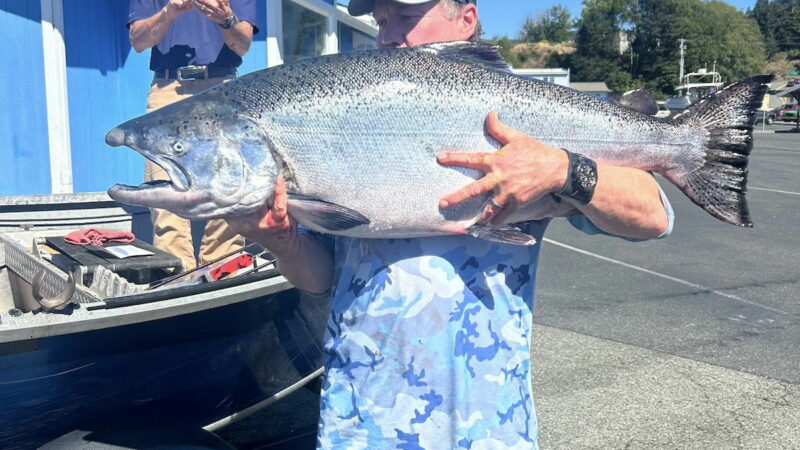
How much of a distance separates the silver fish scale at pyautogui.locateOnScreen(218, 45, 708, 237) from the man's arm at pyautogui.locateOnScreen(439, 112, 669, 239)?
0.13ft

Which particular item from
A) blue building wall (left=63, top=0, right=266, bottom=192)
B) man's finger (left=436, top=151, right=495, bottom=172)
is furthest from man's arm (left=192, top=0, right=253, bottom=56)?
blue building wall (left=63, top=0, right=266, bottom=192)

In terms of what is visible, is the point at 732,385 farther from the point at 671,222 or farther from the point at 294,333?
the point at 671,222

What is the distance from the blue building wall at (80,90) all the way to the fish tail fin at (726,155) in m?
6.04

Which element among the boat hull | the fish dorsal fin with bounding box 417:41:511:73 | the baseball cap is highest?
the baseball cap

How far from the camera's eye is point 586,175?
1.75 m

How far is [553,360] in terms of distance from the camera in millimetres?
5203

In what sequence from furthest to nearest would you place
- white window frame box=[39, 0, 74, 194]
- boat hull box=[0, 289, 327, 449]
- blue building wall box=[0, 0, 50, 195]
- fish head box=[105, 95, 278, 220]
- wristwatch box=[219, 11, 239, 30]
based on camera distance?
white window frame box=[39, 0, 74, 194], blue building wall box=[0, 0, 50, 195], wristwatch box=[219, 11, 239, 30], boat hull box=[0, 289, 327, 449], fish head box=[105, 95, 278, 220]

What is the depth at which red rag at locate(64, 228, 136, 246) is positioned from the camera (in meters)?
4.35

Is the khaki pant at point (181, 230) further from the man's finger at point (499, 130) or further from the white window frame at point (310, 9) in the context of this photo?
the man's finger at point (499, 130)

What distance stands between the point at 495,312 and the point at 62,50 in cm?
612

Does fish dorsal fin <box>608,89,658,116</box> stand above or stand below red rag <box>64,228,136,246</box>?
above

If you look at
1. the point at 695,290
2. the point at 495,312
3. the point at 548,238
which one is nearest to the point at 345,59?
the point at 495,312

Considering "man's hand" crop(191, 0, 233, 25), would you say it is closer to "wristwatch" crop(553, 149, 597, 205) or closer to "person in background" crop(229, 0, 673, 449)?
"person in background" crop(229, 0, 673, 449)

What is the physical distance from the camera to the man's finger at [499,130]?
5.79 ft
